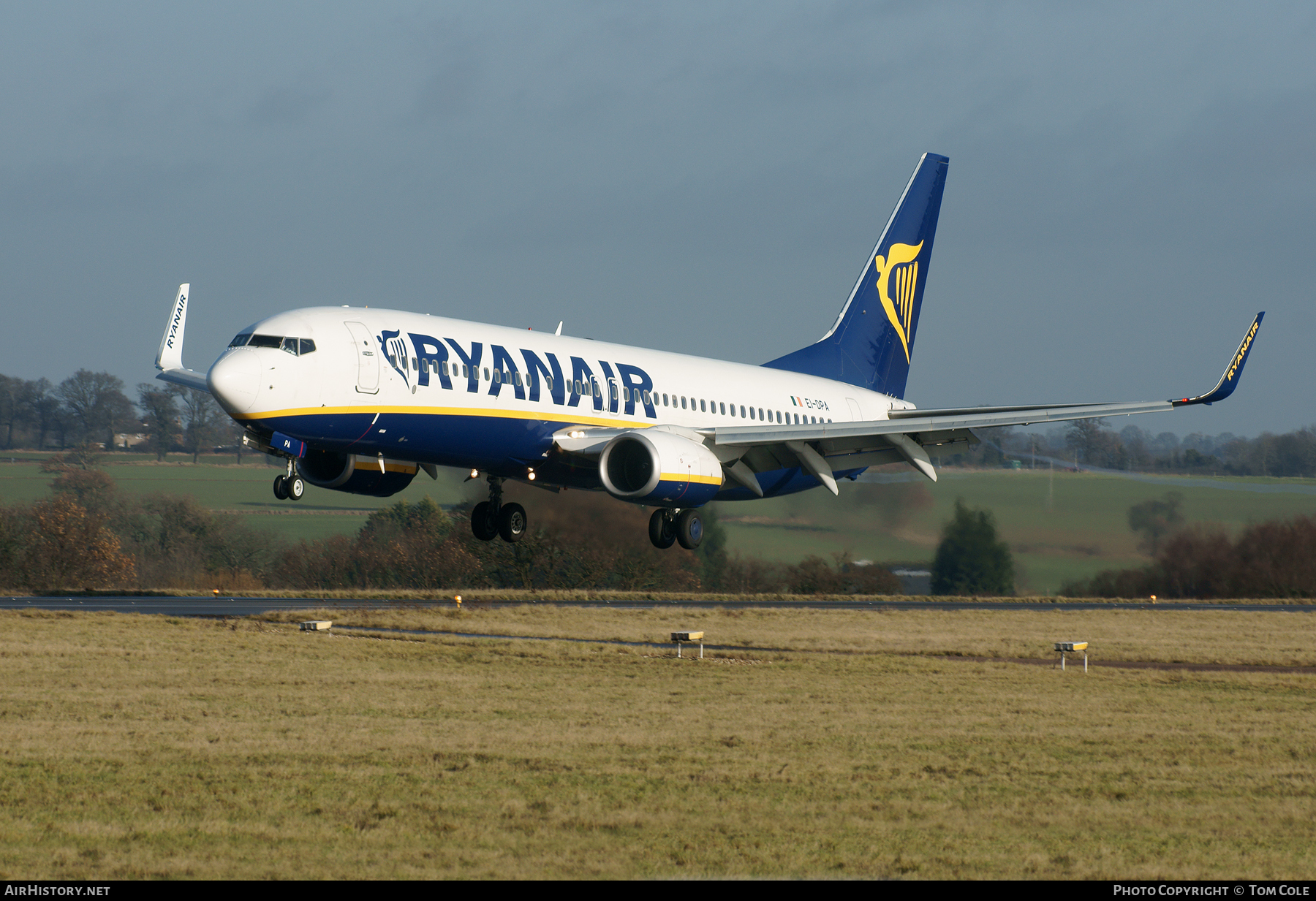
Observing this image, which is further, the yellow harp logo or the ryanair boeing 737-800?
the yellow harp logo

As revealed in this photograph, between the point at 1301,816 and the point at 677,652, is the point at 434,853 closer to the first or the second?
the point at 1301,816

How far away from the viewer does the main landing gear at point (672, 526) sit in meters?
34.9

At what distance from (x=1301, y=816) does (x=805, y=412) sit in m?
20.9

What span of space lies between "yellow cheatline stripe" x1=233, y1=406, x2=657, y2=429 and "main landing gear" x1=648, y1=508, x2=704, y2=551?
7.75ft

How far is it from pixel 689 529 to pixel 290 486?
1071 centimetres

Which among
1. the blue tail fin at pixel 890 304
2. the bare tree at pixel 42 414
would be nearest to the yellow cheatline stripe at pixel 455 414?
the blue tail fin at pixel 890 304

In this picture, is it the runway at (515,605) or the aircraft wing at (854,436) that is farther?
the runway at (515,605)

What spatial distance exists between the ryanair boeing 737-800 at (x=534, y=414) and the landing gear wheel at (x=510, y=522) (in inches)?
1.7

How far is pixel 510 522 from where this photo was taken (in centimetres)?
3653

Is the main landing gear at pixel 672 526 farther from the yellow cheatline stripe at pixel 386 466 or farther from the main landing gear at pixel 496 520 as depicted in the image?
the yellow cheatline stripe at pixel 386 466

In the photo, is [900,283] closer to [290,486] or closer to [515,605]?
[290,486]

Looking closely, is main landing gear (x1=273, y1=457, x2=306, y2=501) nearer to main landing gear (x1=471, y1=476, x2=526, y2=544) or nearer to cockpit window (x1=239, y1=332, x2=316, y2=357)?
cockpit window (x1=239, y1=332, x2=316, y2=357)

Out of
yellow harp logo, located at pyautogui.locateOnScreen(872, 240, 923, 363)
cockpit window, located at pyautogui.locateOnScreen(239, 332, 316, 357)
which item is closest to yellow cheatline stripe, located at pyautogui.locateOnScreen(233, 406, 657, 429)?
cockpit window, located at pyautogui.locateOnScreen(239, 332, 316, 357)

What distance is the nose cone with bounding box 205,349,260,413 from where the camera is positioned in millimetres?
25703
